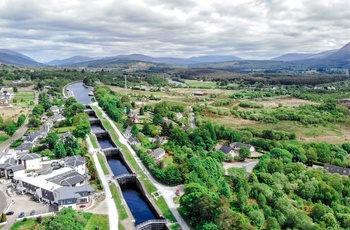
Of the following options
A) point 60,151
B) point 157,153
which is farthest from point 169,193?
point 60,151

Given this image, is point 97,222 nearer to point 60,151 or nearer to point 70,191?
point 70,191

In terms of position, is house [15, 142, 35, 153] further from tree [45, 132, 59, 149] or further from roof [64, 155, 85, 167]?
roof [64, 155, 85, 167]

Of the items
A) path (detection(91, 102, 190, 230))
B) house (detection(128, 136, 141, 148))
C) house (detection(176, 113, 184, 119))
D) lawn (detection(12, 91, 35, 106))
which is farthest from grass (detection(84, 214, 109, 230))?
lawn (detection(12, 91, 35, 106))

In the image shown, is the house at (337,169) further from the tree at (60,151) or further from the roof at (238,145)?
the tree at (60,151)

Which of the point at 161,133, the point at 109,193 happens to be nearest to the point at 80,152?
the point at 109,193

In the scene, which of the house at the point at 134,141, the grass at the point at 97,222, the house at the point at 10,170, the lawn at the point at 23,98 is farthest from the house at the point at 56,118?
the grass at the point at 97,222

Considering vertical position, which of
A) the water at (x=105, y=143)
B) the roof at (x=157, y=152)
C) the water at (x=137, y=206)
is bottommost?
the water at (x=137, y=206)

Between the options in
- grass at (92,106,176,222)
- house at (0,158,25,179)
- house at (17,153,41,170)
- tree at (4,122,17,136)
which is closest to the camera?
grass at (92,106,176,222)
